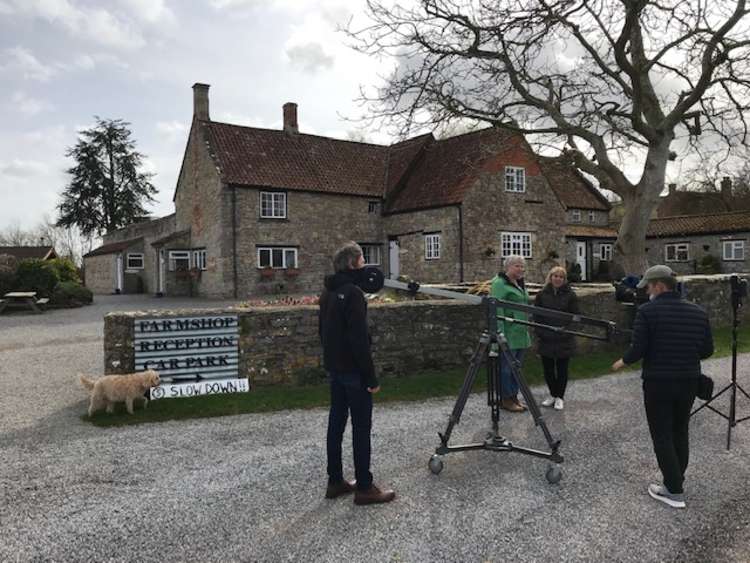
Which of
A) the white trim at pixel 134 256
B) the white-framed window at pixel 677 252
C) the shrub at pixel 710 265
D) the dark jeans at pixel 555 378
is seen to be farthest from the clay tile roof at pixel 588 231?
the dark jeans at pixel 555 378

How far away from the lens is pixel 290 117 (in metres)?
29.1

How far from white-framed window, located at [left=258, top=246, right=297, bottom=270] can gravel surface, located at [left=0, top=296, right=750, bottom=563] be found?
62.3 ft

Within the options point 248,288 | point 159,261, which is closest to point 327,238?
point 248,288

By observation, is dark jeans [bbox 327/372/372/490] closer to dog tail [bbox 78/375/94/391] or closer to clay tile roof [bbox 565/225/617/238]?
dog tail [bbox 78/375/94/391]

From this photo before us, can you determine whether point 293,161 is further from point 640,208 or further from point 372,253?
point 640,208

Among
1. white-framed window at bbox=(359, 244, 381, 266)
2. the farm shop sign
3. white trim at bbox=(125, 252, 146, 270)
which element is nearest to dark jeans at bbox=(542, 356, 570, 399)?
the farm shop sign

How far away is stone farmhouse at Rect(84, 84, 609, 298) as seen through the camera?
25547 mm

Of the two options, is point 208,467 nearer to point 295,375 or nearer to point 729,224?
point 295,375

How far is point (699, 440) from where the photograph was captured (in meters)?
5.75

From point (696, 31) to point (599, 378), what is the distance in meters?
11.5

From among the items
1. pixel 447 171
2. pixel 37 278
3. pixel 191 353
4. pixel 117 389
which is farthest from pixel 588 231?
pixel 117 389

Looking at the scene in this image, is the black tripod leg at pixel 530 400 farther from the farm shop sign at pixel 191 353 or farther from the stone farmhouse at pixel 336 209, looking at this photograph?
the stone farmhouse at pixel 336 209

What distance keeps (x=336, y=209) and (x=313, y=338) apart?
19947mm

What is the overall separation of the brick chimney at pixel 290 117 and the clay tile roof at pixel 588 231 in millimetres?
18658
